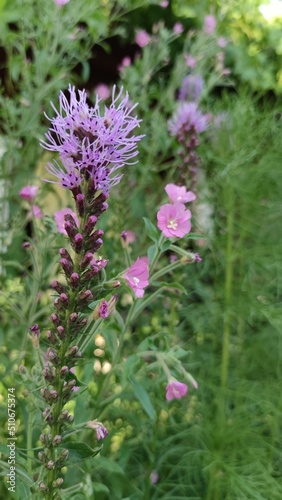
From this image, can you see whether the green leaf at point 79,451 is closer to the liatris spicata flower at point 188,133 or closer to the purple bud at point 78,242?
the purple bud at point 78,242

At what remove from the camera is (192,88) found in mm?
1622

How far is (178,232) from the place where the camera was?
779mm

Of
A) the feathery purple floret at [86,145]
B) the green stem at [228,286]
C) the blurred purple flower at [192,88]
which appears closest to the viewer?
the feathery purple floret at [86,145]

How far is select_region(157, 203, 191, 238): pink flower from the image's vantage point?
0.78 m

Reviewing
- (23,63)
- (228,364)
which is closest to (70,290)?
(228,364)

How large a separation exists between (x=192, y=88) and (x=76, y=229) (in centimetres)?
112

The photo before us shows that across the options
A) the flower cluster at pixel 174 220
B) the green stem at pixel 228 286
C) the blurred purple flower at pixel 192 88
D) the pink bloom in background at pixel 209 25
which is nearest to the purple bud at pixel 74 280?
the flower cluster at pixel 174 220

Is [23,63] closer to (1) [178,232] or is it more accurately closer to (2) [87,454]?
(1) [178,232]

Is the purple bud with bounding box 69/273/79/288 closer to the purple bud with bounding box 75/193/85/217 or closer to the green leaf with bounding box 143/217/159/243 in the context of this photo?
the purple bud with bounding box 75/193/85/217

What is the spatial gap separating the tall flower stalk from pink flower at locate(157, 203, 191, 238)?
6.9 inches

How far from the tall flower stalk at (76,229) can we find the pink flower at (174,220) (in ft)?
0.57

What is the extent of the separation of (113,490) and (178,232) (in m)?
0.47

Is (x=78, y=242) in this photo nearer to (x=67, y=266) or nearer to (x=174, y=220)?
(x=67, y=266)

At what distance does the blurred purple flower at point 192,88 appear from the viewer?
63.0 inches
